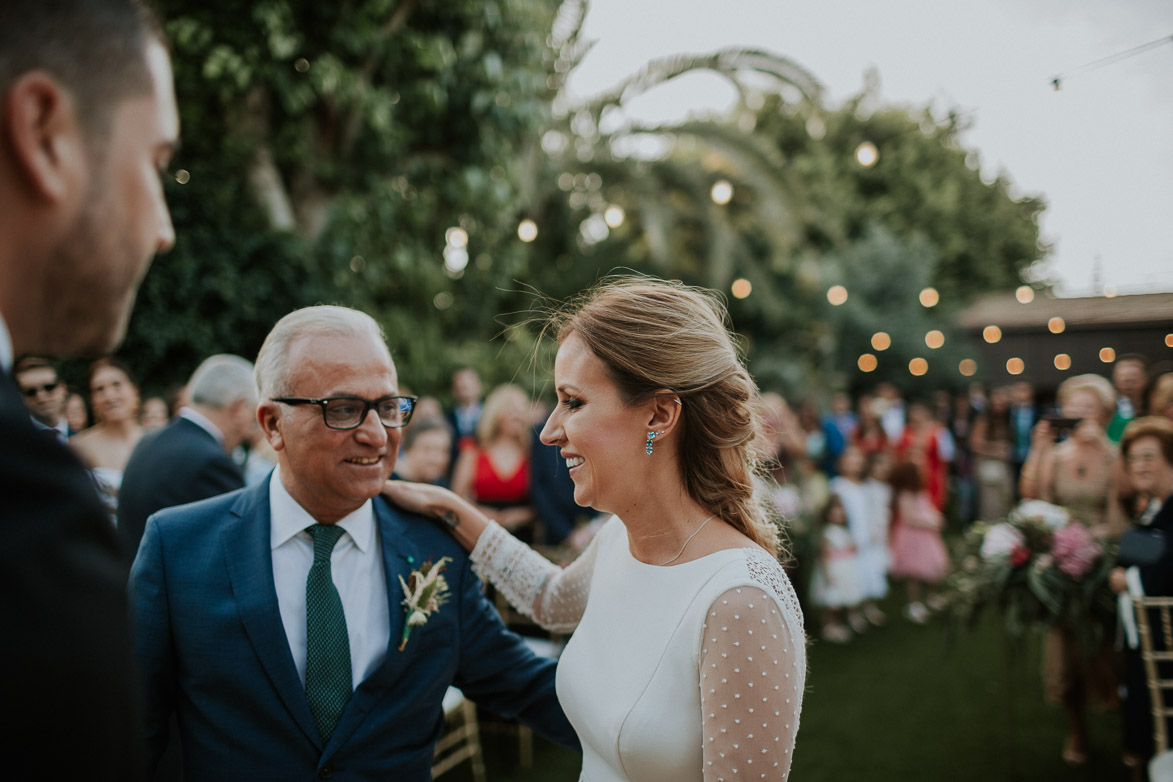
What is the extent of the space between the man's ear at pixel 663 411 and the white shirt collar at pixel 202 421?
252 cm

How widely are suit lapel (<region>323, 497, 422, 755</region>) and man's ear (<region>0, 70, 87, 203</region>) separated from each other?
55.2 inches

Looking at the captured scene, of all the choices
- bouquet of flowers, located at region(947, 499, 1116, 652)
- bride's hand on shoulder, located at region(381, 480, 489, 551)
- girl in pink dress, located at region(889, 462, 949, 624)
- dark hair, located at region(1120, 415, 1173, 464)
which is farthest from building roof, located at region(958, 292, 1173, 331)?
bride's hand on shoulder, located at region(381, 480, 489, 551)

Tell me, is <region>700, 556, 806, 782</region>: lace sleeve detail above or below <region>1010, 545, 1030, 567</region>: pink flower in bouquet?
above

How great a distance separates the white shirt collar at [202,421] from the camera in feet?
11.4

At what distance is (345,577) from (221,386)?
7.09 ft

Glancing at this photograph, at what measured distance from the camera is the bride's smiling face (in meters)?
1.89

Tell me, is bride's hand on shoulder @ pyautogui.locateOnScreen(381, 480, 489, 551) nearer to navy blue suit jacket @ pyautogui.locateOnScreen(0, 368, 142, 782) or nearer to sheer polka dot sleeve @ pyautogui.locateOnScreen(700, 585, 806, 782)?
sheer polka dot sleeve @ pyautogui.locateOnScreen(700, 585, 806, 782)

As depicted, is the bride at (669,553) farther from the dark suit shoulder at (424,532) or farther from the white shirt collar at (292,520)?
the white shirt collar at (292,520)

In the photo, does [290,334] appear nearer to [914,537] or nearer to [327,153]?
[327,153]

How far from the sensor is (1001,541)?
4949mm

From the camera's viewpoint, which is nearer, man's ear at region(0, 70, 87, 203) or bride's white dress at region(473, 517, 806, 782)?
man's ear at region(0, 70, 87, 203)

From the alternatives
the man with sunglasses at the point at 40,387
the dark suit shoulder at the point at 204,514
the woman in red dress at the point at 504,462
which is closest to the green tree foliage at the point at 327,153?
the woman in red dress at the point at 504,462

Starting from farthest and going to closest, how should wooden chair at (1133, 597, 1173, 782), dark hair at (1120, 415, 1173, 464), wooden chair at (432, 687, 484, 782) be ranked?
dark hair at (1120, 415, 1173, 464)
wooden chair at (432, 687, 484, 782)
wooden chair at (1133, 597, 1173, 782)

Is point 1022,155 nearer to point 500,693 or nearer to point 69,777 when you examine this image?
point 500,693
